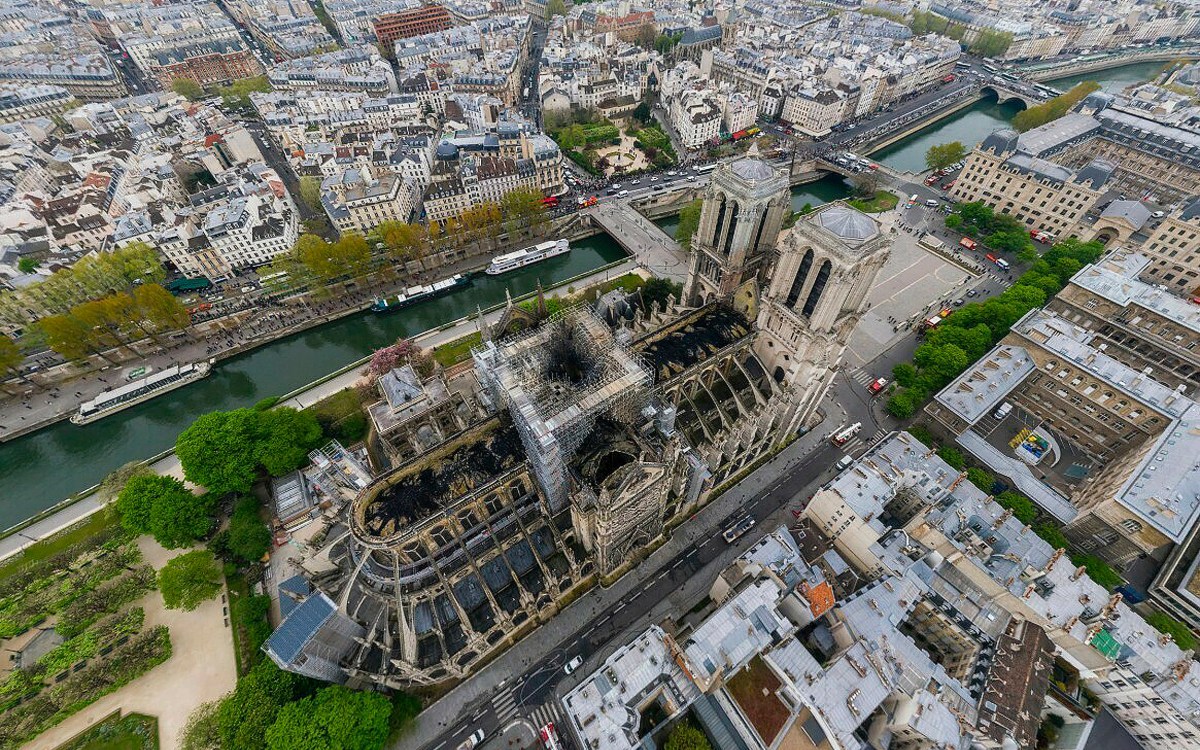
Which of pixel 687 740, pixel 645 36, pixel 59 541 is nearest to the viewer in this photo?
pixel 687 740

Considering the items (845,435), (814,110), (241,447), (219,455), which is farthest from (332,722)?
(814,110)

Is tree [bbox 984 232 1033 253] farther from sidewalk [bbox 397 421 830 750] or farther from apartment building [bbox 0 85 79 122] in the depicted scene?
apartment building [bbox 0 85 79 122]

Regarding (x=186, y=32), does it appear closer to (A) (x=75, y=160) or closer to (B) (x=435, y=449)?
(A) (x=75, y=160)

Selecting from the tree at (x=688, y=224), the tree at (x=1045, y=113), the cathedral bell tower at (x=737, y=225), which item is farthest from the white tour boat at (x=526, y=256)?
the tree at (x=1045, y=113)

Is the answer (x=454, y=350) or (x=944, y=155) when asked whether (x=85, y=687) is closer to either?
(x=454, y=350)

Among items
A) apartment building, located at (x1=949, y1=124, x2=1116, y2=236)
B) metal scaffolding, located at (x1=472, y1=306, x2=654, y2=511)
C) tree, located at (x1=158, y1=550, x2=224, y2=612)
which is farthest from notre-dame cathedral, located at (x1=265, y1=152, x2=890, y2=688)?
apartment building, located at (x1=949, y1=124, x2=1116, y2=236)
